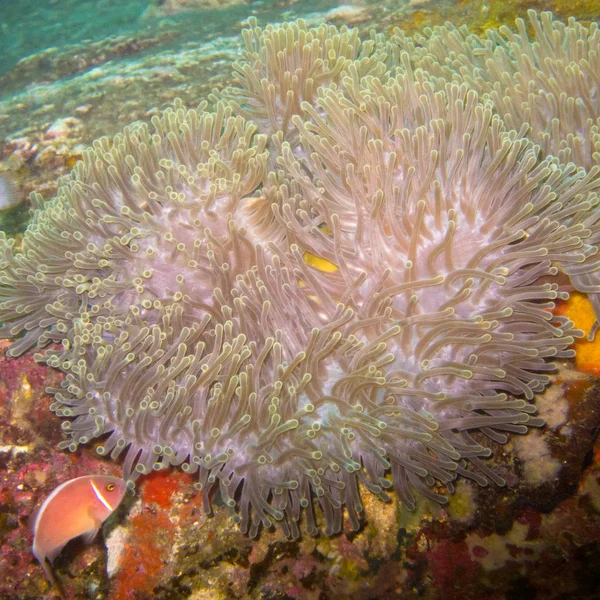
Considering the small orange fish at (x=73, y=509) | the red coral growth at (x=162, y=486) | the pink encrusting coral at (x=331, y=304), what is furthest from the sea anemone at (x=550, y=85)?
the small orange fish at (x=73, y=509)

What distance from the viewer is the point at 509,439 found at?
2.63 metres

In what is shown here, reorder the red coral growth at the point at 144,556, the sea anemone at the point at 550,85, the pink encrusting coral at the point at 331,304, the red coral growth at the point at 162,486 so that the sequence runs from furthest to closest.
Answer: the red coral growth at the point at 162,486 < the red coral growth at the point at 144,556 < the sea anemone at the point at 550,85 < the pink encrusting coral at the point at 331,304

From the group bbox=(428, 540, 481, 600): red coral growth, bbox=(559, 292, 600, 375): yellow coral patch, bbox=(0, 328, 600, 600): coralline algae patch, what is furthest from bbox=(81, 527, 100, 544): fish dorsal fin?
bbox=(559, 292, 600, 375): yellow coral patch

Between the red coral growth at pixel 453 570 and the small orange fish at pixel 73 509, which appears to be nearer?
the small orange fish at pixel 73 509

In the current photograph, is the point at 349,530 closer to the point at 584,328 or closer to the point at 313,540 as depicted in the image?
the point at 313,540

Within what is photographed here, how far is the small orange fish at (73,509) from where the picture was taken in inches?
99.3

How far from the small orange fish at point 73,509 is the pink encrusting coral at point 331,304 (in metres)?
0.17

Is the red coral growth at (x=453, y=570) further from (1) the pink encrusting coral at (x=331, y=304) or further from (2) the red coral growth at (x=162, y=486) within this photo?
(2) the red coral growth at (x=162, y=486)

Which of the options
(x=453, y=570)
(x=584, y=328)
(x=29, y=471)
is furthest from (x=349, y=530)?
(x=29, y=471)

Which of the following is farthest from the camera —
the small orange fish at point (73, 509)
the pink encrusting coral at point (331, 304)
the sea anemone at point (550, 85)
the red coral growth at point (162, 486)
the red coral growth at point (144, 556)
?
the red coral growth at point (162, 486)

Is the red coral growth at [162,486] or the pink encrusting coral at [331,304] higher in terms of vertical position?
the pink encrusting coral at [331,304]

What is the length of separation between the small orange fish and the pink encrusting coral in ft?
0.55

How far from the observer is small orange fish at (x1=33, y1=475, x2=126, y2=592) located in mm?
2521

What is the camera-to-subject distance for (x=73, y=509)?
8.36 ft
